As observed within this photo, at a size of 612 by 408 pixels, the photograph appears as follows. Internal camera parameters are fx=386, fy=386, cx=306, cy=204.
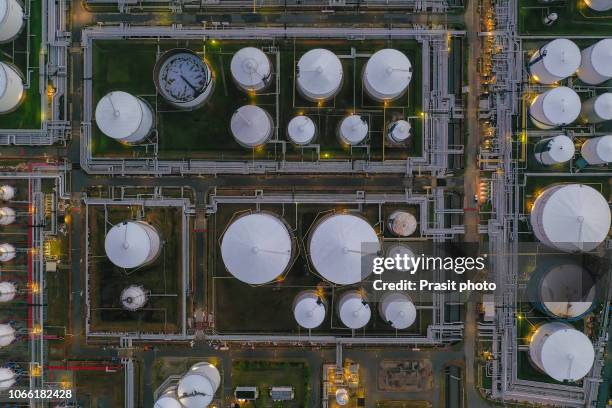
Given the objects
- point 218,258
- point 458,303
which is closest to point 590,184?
point 458,303

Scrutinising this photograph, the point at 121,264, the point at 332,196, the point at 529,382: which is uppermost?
the point at 332,196

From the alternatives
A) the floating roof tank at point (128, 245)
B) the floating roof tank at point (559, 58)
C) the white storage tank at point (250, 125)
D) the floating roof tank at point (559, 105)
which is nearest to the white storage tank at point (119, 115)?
the floating roof tank at point (128, 245)

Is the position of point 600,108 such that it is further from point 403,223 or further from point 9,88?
point 9,88

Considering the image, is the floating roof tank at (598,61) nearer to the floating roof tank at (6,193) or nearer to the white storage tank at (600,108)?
the white storage tank at (600,108)

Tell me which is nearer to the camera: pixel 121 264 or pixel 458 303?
pixel 121 264

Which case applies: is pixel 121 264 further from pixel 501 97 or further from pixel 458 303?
pixel 501 97
